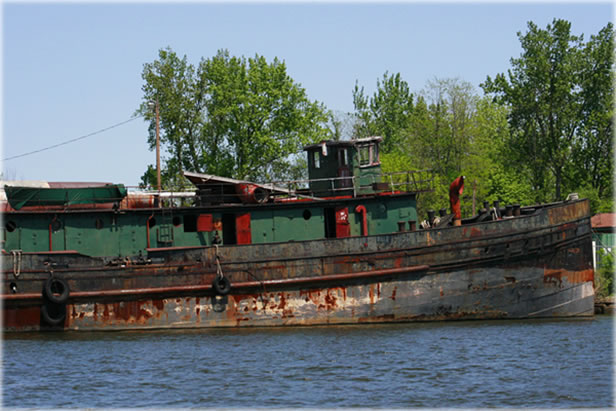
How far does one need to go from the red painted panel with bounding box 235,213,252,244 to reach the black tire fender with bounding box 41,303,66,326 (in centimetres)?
502

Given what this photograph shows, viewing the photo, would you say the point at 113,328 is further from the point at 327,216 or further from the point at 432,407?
the point at 432,407

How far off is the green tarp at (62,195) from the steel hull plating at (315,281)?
5.49 ft

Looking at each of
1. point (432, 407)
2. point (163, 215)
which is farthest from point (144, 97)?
point (432, 407)

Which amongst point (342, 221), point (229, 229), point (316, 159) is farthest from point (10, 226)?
point (342, 221)

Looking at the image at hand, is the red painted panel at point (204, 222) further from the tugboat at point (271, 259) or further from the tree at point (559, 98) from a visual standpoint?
the tree at point (559, 98)

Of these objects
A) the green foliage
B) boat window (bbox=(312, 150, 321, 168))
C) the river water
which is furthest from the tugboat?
the green foliage

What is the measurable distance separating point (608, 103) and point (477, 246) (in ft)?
72.8

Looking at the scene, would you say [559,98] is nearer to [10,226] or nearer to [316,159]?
[316,159]

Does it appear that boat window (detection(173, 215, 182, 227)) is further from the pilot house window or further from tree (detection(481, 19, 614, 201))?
tree (detection(481, 19, 614, 201))

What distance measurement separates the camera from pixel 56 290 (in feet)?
68.8

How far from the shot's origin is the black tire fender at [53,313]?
2091cm

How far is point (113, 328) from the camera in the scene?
21250 millimetres

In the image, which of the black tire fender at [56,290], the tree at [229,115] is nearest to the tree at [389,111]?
the tree at [229,115]

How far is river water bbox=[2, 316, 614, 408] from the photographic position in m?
13.9
